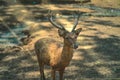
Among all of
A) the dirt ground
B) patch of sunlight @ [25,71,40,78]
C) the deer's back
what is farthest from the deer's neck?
patch of sunlight @ [25,71,40,78]

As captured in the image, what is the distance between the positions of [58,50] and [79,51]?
482cm

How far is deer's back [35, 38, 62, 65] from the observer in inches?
305

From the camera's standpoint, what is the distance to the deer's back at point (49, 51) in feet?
25.5

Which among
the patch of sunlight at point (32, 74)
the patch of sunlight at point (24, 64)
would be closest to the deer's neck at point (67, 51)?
the patch of sunlight at point (32, 74)

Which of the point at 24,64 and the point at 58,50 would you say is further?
the point at 24,64

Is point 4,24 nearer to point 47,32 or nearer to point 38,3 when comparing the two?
point 47,32

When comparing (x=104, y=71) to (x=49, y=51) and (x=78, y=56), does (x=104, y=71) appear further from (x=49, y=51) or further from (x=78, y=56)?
(x=49, y=51)

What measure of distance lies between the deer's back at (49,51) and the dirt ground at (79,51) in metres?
1.25

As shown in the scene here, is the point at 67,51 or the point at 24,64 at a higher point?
the point at 67,51

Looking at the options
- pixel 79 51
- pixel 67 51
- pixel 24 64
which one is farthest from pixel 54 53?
pixel 79 51

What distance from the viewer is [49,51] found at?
8094mm

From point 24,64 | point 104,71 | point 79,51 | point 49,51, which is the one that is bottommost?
point 79,51

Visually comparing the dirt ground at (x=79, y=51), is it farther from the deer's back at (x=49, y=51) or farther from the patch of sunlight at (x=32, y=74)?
the deer's back at (x=49, y=51)

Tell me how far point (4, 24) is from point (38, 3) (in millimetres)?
6366
